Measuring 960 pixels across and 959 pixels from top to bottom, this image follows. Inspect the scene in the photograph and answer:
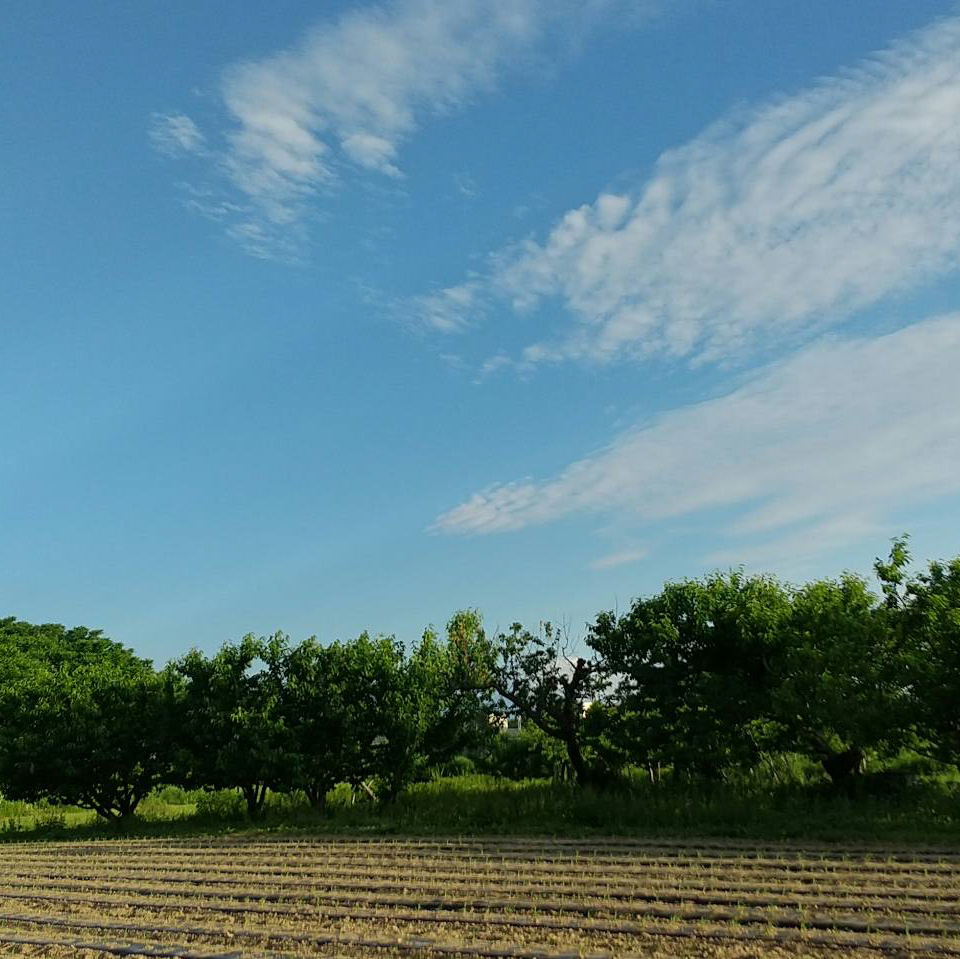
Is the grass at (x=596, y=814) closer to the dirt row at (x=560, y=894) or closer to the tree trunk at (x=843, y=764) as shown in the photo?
the tree trunk at (x=843, y=764)

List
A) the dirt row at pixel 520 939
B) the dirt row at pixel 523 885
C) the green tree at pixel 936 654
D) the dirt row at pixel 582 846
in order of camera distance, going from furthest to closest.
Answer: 1. the green tree at pixel 936 654
2. the dirt row at pixel 582 846
3. the dirt row at pixel 523 885
4. the dirt row at pixel 520 939

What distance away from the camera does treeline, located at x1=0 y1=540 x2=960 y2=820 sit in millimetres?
17203

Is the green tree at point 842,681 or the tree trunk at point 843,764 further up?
the green tree at point 842,681

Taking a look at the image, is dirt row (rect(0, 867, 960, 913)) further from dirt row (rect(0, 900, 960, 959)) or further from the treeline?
the treeline

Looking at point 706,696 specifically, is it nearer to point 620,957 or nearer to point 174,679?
point 620,957

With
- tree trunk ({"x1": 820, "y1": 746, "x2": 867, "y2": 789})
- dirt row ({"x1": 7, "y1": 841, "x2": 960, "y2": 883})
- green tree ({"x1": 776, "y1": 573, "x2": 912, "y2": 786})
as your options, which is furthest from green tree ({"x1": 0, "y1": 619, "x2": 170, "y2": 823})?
tree trunk ({"x1": 820, "y1": 746, "x2": 867, "y2": 789})

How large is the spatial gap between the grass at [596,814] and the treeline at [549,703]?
794 millimetres

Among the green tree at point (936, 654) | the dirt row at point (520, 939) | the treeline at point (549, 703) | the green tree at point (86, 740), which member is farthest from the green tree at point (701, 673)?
the green tree at point (86, 740)

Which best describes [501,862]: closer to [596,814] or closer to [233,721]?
[596,814]

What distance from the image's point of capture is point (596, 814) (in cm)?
1859

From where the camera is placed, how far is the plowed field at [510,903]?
8.18 m

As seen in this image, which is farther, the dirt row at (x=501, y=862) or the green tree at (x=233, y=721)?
the green tree at (x=233, y=721)

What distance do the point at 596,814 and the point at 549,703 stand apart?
501 centimetres

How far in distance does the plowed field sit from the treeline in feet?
15.9
